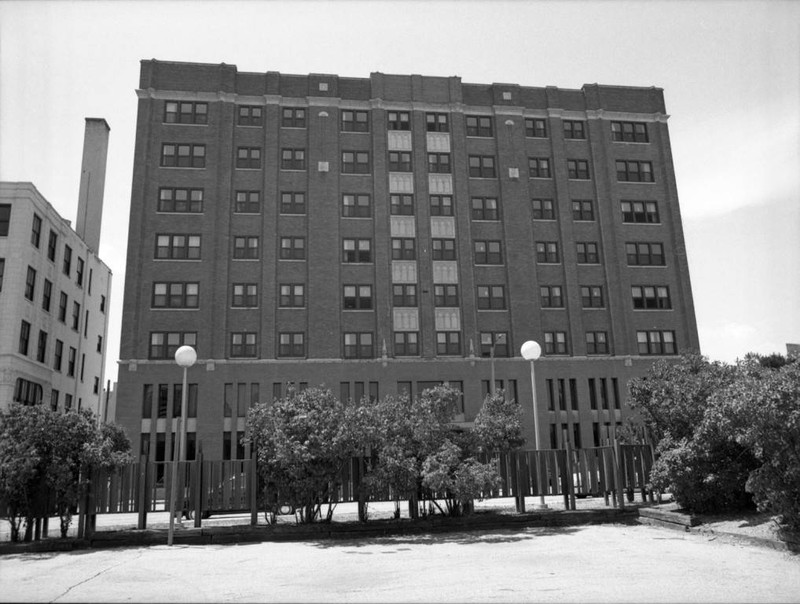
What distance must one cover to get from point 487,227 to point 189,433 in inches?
1106

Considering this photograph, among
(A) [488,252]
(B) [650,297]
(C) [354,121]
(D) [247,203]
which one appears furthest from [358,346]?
(B) [650,297]

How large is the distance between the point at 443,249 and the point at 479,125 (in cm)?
1178

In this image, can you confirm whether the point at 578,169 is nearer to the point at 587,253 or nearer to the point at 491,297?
the point at 587,253

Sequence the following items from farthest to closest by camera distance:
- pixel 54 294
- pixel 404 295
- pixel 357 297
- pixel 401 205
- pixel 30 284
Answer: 1. pixel 401 205
2. pixel 404 295
3. pixel 357 297
4. pixel 54 294
5. pixel 30 284

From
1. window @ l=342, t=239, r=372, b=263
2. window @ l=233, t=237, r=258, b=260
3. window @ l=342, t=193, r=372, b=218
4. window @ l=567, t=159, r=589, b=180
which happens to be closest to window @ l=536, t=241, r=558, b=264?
window @ l=567, t=159, r=589, b=180

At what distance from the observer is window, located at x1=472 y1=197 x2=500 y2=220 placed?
178 feet

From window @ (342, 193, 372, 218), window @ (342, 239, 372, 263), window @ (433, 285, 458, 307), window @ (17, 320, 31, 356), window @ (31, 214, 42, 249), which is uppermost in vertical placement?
window @ (342, 193, 372, 218)

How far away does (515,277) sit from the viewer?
53.0 metres

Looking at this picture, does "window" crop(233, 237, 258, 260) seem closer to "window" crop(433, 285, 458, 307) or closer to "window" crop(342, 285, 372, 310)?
"window" crop(342, 285, 372, 310)

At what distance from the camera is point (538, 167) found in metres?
56.0

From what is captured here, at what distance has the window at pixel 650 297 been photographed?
179ft

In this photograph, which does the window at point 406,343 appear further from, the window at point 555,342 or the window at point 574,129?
the window at point 574,129

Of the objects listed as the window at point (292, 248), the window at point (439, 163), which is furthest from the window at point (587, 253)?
the window at point (292, 248)

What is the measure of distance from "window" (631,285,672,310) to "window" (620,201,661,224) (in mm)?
5778
